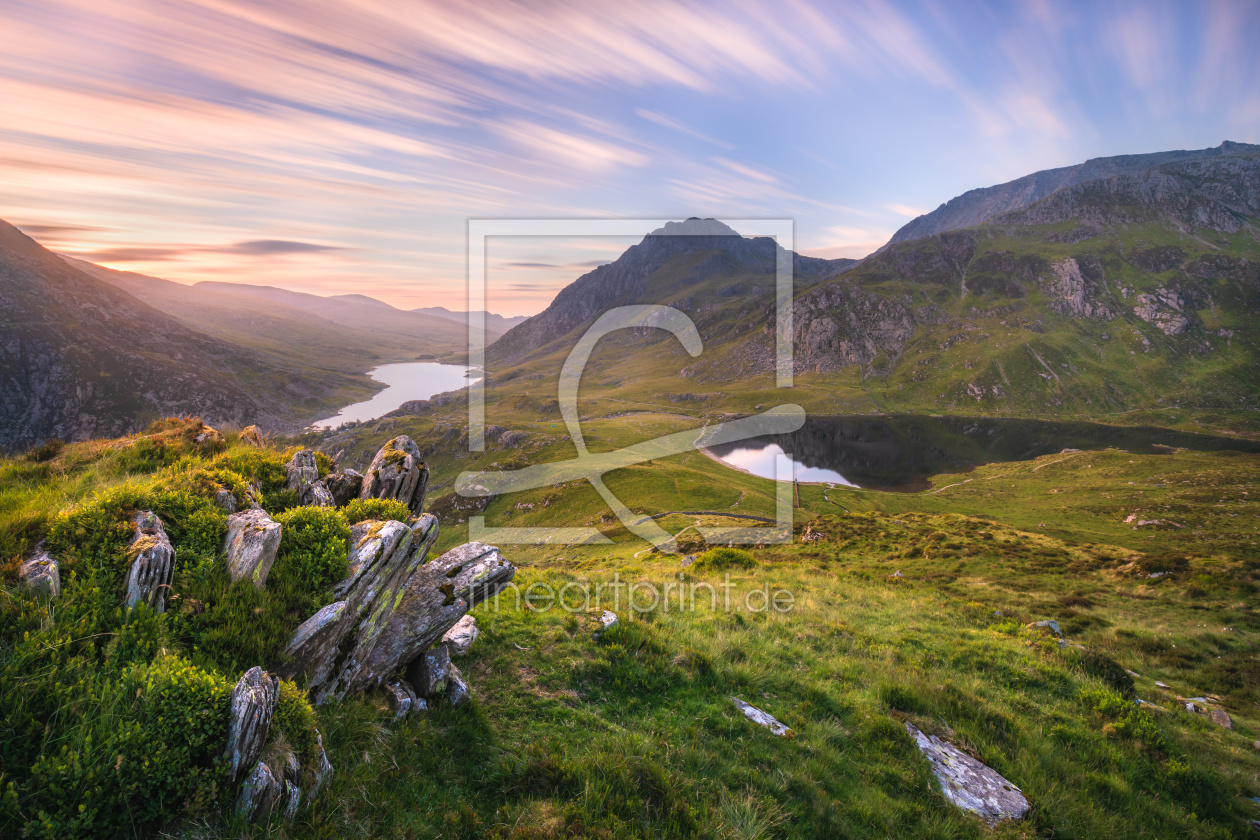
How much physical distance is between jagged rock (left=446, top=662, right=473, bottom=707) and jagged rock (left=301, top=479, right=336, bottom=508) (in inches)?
181

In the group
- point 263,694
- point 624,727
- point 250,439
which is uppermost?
point 250,439

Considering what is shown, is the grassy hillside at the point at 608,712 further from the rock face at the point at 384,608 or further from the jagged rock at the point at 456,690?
the rock face at the point at 384,608

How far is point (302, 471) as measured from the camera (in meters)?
10.9

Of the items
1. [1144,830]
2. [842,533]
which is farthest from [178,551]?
[842,533]

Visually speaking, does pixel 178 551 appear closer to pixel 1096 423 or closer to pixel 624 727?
pixel 624 727

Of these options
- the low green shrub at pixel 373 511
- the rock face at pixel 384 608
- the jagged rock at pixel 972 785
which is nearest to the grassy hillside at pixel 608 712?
the jagged rock at pixel 972 785

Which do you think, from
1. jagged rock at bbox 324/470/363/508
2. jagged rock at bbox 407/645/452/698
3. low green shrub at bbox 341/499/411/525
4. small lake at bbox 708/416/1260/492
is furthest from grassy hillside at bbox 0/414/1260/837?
small lake at bbox 708/416/1260/492

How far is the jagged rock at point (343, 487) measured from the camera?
11914 mm

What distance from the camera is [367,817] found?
5859 mm

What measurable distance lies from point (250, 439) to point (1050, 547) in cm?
5640

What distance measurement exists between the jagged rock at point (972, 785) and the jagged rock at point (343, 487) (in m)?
14.1

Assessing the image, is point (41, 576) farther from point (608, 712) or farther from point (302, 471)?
point (608, 712)

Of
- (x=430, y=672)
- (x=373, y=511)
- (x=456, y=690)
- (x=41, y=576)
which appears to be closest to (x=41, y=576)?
(x=41, y=576)

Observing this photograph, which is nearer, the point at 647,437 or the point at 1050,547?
the point at 1050,547
